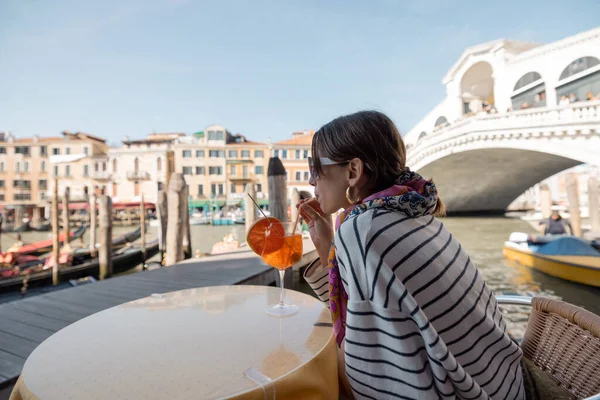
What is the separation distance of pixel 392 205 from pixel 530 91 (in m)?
15.2

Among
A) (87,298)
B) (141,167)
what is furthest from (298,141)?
(87,298)

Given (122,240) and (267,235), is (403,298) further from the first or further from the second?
(122,240)

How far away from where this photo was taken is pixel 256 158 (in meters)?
27.3

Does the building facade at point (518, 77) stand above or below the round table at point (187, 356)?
above

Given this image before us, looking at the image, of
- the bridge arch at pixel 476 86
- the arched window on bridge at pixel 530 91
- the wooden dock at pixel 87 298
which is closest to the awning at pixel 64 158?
the bridge arch at pixel 476 86

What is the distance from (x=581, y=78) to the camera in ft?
35.3

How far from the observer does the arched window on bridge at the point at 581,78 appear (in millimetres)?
10359

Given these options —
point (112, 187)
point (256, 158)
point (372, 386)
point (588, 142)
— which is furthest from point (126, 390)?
point (112, 187)

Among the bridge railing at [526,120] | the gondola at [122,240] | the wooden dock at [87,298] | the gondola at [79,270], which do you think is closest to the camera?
the wooden dock at [87,298]

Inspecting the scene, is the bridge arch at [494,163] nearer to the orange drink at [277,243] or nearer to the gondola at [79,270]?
the gondola at [79,270]

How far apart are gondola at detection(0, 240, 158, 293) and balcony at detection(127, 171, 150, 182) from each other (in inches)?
716

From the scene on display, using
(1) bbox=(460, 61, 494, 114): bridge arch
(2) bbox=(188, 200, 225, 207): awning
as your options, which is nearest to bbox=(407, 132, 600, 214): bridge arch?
(1) bbox=(460, 61, 494, 114): bridge arch

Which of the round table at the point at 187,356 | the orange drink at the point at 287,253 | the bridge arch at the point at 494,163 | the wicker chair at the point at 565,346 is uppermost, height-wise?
the bridge arch at the point at 494,163

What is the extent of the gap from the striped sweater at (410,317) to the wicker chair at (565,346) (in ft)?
1.16
